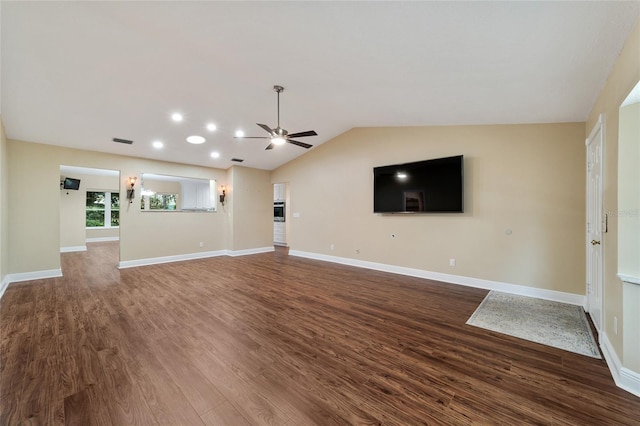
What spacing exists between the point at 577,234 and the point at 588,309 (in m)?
0.98

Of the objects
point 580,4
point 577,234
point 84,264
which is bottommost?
point 84,264

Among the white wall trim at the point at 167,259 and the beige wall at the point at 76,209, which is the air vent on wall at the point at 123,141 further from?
the beige wall at the point at 76,209

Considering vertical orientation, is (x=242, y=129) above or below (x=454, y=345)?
above

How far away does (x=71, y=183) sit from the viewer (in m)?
8.36

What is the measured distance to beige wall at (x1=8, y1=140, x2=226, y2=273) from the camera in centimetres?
461

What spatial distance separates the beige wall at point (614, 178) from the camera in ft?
5.84

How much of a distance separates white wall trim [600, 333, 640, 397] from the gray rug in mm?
178

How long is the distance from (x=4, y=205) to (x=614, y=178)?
7967mm

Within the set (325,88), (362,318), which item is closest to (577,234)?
(362,318)

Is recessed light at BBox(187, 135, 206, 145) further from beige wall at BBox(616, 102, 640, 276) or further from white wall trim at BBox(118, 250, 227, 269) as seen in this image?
beige wall at BBox(616, 102, 640, 276)

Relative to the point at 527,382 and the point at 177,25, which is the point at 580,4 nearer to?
the point at 527,382

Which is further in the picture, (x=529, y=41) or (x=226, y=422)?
(x=529, y=41)

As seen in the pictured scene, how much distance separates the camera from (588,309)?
319 centimetres

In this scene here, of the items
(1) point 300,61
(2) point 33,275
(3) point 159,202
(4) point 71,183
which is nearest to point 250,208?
(3) point 159,202
